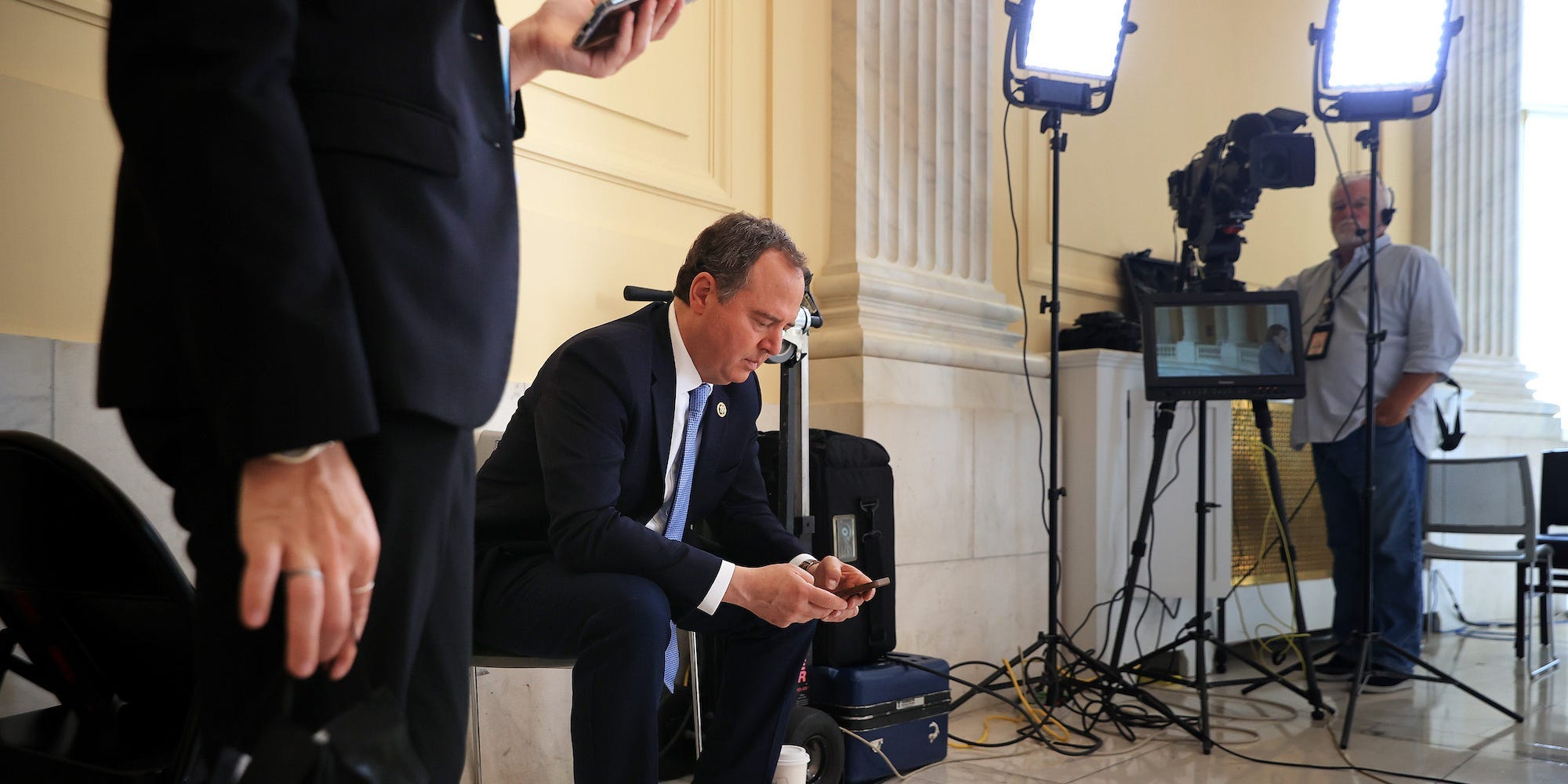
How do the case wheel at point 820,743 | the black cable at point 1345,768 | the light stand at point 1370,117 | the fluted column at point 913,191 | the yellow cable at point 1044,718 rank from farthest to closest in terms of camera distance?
the fluted column at point 913,191, the light stand at point 1370,117, the yellow cable at point 1044,718, the black cable at point 1345,768, the case wheel at point 820,743

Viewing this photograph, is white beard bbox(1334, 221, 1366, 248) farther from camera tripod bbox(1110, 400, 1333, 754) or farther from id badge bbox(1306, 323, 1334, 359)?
camera tripod bbox(1110, 400, 1333, 754)

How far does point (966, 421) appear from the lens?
12.1ft

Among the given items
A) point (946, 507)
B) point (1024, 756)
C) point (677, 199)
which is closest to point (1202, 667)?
point (1024, 756)

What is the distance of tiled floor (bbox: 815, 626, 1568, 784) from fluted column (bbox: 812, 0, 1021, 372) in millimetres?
1195

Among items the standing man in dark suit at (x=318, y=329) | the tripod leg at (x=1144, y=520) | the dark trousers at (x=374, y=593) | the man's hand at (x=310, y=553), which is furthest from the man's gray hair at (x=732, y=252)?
the tripod leg at (x=1144, y=520)

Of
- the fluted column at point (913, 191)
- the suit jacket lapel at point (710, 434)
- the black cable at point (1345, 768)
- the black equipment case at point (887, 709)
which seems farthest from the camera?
the fluted column at point (913, 191)

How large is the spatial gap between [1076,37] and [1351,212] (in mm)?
1326

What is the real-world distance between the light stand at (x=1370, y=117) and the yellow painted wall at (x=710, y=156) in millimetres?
1043

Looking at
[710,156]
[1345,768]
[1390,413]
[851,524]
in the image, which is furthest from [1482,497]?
[710,156]

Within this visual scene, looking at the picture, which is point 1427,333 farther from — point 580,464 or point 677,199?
point 580,464

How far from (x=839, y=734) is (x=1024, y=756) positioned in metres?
0.72

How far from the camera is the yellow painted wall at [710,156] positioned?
1.94 meters

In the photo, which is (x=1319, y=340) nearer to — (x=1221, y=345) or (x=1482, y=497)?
(x=1221, y=345)

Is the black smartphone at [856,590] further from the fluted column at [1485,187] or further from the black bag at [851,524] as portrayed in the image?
the fluted column at [1485,187]
